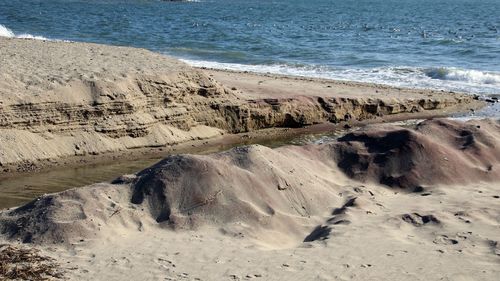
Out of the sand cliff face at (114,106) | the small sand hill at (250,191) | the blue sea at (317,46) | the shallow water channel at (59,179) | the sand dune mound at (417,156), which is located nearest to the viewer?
the small sand hill at (250,191)

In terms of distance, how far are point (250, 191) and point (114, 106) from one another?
5.19 meters

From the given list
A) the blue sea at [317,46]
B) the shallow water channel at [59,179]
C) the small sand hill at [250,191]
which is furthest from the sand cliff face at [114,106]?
the blue sea at [317,46]

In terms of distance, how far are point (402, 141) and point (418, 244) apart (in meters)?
2.69

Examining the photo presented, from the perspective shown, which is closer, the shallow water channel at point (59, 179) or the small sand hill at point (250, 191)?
the small sand hill at point (250, 191)

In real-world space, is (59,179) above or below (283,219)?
below

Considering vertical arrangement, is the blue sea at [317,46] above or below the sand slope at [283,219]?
below

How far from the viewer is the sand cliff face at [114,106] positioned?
11570mm

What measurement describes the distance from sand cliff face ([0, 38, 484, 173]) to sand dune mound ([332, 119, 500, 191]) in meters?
4.18

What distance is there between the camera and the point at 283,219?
7.73 meters

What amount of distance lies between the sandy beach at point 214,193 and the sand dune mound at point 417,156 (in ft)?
0.07

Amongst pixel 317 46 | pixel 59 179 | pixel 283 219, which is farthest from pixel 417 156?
pixel 317 46

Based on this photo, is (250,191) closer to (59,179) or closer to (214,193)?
(214,193)

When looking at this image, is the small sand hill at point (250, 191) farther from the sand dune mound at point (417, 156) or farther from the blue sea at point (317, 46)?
the blue sea at point (317, 46)

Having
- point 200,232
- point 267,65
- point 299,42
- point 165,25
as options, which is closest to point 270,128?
point 200,232
